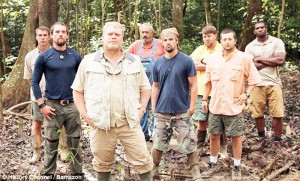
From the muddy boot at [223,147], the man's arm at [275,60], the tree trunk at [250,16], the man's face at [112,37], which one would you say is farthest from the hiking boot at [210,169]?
the tree trunk at [250,16]

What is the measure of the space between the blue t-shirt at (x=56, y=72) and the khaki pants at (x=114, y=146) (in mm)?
1055

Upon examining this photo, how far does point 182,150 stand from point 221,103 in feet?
2.86

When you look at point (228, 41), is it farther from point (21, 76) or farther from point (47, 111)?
point (21, 76)

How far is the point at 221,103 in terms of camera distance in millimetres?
5574

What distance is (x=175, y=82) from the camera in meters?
5.29

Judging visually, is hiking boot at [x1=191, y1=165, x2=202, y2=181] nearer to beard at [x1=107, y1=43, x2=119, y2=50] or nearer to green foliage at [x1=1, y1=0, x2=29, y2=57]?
beard at [x1=107, y1=43, x2=119, y2=50]

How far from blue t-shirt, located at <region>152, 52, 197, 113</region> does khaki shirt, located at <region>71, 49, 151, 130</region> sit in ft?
3.08

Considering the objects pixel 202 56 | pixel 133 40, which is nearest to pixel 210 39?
pixel 202 56

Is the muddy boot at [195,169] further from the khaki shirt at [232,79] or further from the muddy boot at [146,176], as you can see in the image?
the muddy boot at [146,176]

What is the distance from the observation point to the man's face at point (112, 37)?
14.1 feet

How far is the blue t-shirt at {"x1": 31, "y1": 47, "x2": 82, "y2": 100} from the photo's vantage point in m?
5.23

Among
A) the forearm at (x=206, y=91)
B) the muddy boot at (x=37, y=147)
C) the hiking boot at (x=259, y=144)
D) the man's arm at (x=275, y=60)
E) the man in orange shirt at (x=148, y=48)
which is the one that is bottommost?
the hiking boot at (x=259, y=144)

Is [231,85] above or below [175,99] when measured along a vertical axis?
above

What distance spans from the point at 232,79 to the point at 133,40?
6929 millimetres
